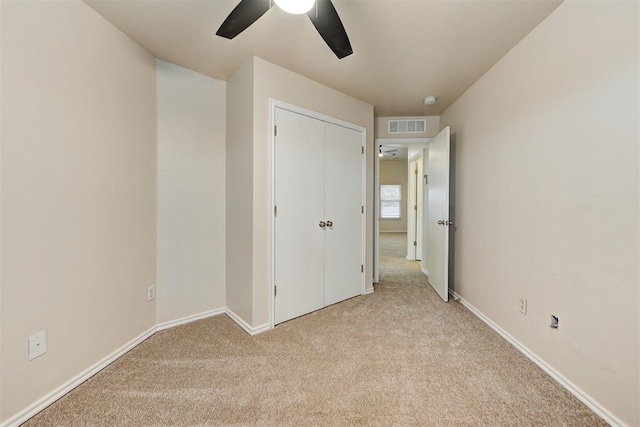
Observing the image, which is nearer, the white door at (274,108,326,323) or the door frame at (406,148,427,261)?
the white door at (274,108,326,323)

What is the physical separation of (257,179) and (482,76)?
7.53 feet

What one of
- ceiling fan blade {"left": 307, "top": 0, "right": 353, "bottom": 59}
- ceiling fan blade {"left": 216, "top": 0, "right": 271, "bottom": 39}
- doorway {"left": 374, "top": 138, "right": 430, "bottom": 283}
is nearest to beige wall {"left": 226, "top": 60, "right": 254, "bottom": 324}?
ceiling fan blade {"left": 216, "top": 0, "right": 271, "bottom": 39}

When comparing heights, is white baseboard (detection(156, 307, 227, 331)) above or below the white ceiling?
below

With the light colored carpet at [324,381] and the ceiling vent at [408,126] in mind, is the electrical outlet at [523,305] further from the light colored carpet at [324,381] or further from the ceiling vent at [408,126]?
the ceiling vent at [408,126]

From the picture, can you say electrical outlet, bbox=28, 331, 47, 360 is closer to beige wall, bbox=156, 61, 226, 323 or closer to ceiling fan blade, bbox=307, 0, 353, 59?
beige wall, bbox=156, 61, 226, 323

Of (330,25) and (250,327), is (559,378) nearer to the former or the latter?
(250,327)

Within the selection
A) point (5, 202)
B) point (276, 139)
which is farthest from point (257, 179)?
point (5, 202)

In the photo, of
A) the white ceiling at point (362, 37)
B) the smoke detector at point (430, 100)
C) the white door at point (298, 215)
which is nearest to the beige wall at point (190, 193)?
the white ceiling at point (362, 37)

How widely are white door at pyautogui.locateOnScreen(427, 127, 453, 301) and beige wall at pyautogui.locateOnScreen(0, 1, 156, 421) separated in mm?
2915

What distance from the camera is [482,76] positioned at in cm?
253

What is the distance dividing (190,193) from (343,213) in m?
1.53

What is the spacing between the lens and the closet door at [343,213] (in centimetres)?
281

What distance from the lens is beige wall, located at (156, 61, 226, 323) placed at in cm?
232

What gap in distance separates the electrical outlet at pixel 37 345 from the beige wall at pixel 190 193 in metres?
0.87
